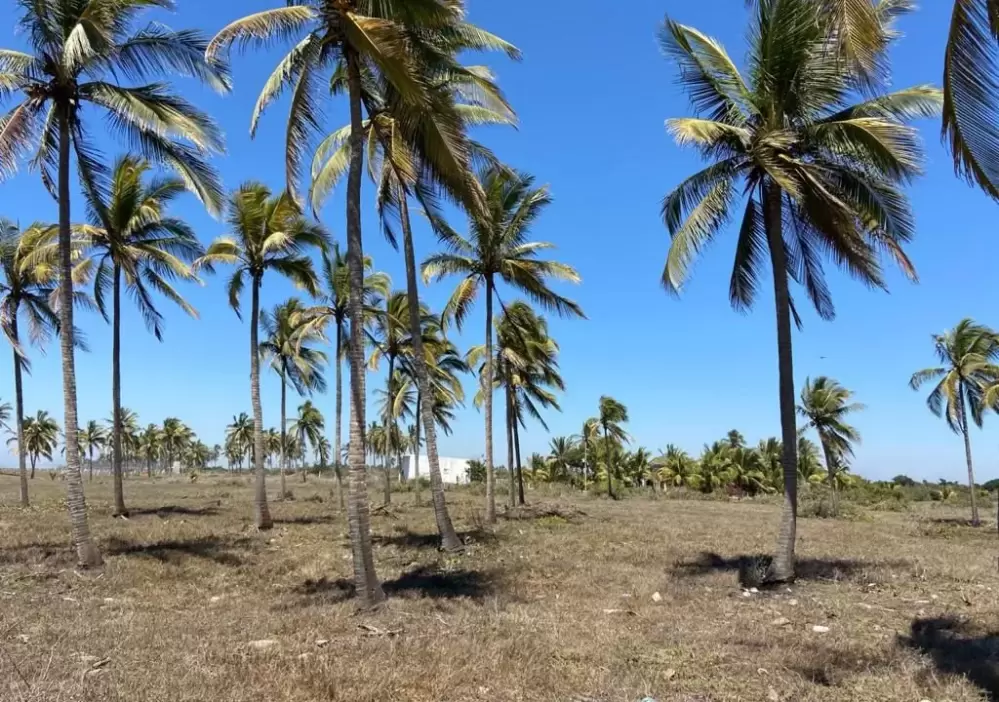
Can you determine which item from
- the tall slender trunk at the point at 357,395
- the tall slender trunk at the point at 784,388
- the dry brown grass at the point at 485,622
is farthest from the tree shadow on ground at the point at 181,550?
the tall slender trunk at the point at 784,388

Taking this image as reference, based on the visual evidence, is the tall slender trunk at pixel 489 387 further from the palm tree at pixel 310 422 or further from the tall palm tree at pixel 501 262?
the palm tree at pixel 310 422

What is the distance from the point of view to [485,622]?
8961mm

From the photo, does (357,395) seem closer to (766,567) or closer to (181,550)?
(181,550)

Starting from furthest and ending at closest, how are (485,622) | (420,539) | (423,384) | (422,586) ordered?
(420,539) < (423,384) < (422,586) < (485,622)

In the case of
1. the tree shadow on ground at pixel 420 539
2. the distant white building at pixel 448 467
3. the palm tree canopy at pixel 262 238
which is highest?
the palm tree canopy at pixel 262 238

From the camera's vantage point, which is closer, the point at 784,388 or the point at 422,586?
the point at 422,586

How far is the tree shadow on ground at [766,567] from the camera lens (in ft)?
40.9

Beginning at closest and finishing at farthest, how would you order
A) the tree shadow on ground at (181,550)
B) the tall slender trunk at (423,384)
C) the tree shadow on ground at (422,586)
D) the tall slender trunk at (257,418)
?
the tree shadow on ground at (422,586) → the tree shadow on ground at (181,550) → the tall slender trunk at (423,384) → the tall slender trunk at (257,418)

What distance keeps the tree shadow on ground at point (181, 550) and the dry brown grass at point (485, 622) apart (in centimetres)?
9

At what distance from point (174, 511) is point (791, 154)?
22.1 meters

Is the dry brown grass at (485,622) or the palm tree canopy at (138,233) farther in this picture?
the palm tree canopy at (138,233)

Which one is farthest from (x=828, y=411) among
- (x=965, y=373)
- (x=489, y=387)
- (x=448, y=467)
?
(x=448, y=467)

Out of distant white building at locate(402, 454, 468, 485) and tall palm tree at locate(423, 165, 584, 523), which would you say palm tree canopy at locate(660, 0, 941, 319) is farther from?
distant white building at locate(402, 454, 468, 485)

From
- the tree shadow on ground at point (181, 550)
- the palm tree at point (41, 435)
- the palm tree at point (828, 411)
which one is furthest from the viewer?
the palm tree at point (41, 435)
